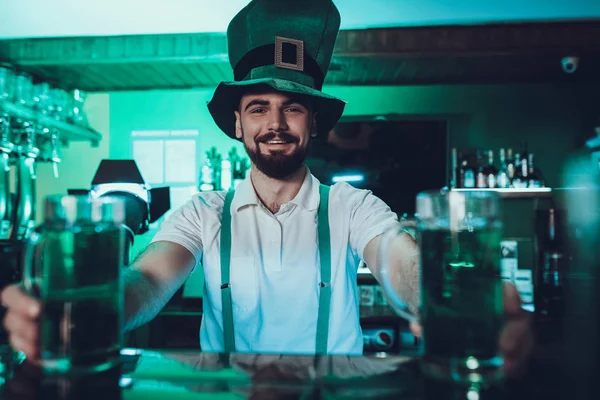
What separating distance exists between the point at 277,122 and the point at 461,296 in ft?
3.86

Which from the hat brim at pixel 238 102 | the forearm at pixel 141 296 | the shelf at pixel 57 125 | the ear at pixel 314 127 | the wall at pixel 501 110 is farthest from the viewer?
the wall at pixel 501 110

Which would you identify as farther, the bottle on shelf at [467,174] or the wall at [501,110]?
the wall at [501,110]

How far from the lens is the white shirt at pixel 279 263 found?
4.98 ft

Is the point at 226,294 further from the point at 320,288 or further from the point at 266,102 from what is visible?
the point at 266,102

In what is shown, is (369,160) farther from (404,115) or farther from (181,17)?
(181,17)

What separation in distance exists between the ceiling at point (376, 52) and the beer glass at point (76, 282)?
10.3 ft

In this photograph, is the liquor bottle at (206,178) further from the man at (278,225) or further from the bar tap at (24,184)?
the man at (278,225)

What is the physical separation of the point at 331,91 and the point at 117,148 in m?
2.20

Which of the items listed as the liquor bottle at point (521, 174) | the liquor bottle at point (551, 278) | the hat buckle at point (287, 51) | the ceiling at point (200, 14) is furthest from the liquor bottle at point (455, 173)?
the hat buckle at point (287, 51)

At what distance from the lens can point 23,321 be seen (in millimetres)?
606

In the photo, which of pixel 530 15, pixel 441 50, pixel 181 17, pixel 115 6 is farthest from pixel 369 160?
pixel 115 6

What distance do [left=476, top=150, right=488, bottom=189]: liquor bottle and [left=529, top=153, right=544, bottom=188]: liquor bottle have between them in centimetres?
37

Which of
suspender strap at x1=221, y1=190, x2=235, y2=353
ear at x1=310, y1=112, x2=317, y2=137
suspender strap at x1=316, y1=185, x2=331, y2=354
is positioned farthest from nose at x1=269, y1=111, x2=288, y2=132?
suspender strap at x1=221, y1=190, x2=235, y2=353

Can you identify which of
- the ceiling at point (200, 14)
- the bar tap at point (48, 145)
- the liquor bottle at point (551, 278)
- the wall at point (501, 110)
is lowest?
the liquor bottle at point (551, 278)
